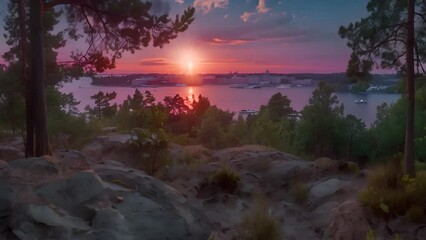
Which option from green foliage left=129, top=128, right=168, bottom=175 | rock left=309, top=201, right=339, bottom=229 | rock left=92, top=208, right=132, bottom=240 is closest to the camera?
rock left=92, top=208, right=132, bottom=240

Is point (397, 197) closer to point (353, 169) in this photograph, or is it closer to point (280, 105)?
point (353, 169)

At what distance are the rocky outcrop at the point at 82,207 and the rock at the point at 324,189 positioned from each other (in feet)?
14.7

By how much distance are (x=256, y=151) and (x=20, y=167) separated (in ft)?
41.4

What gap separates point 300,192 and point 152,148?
241 inches

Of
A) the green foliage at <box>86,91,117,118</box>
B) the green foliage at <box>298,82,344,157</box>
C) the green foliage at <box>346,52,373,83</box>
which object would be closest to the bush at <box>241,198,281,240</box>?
the green foliage at <box>346,52,373,83</box>

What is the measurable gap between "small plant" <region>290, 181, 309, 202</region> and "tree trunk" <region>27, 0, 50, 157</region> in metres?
7.71

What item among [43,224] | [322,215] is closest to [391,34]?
[322,215]

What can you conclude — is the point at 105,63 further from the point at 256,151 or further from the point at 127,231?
the point at 256,151

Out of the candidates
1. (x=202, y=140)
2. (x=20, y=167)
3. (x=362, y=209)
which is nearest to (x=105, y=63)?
(x=20, y=167)

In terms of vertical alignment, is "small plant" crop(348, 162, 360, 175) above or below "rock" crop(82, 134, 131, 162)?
below

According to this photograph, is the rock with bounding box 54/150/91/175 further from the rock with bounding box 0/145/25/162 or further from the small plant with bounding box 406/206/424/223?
the small plant with bounding box 406/206/424/223

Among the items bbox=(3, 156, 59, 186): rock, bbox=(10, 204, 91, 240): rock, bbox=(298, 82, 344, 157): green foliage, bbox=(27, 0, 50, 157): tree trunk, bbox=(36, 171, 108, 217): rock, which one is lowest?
bbox=(298, 82, 344, 157): green foliage

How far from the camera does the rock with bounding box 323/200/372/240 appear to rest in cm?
966

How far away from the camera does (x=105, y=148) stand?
64.1 ft
